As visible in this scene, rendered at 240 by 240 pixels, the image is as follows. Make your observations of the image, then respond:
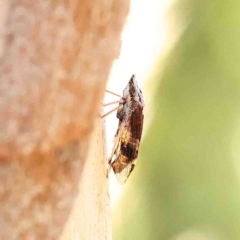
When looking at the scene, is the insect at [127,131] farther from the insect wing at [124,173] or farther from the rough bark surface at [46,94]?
the rough bark surface at [46,94]

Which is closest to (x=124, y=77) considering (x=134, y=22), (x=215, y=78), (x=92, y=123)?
(x=134, y=22)

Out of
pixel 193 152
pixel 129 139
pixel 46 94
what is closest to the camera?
pixel 46 94

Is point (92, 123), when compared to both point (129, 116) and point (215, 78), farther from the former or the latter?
point (215, 78)

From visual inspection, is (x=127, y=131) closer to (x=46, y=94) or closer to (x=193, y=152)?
(x=46, y=94)

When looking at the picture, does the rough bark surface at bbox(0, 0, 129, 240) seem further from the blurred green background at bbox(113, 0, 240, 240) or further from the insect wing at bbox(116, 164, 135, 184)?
the blurred green background at bbox(113, 0, 240, 240)

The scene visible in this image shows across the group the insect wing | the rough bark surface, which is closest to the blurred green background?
the insect wing

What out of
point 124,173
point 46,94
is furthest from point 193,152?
point 46,94
